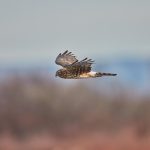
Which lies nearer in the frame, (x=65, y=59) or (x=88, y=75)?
(x=88, y=75)

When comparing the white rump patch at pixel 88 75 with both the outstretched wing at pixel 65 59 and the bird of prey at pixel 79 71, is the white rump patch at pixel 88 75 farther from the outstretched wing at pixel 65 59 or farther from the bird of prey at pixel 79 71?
the outstretched wing at pixel 65 59

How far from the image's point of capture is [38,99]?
75.8 meters

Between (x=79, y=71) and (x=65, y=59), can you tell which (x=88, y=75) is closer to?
(x=79, y=71)

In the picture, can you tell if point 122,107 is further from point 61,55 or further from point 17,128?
point 61,55

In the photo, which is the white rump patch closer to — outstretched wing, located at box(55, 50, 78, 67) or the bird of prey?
the bird of prey

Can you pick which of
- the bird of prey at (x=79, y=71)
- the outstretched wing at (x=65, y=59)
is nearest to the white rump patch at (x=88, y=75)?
the bird of prey at (x=79, y=71)

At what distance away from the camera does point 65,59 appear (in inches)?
854

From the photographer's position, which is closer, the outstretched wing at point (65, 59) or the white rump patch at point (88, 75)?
the white rump patch at point (88, 75)

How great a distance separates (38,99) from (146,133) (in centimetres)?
1111

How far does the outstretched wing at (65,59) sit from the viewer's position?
21114mm

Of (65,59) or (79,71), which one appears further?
(65,59)

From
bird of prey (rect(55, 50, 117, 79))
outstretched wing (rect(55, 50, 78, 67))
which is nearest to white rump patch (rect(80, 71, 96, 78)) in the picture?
bird of prey (rect(55, 50, 117, 79))

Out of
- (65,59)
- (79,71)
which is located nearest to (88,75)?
(79,71)

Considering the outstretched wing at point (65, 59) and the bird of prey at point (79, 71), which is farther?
the outstretched wing at point (65, 59)
